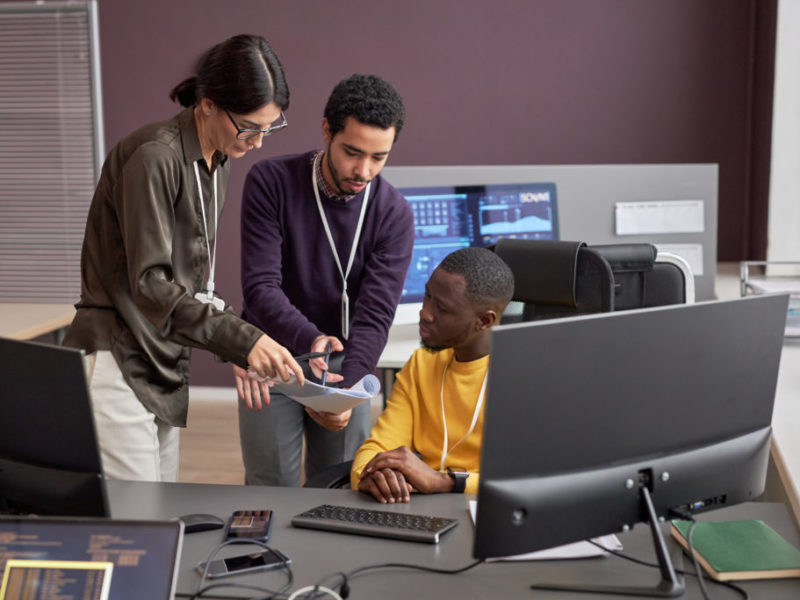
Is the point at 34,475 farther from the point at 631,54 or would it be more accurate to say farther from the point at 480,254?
the point at 631,54

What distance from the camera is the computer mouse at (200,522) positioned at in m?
1.46

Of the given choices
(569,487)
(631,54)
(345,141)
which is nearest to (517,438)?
(569,487)

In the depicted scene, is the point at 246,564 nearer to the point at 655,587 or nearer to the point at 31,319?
the point at 655,587

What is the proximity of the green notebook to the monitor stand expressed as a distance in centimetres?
8

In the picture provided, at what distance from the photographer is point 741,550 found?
1.34 m

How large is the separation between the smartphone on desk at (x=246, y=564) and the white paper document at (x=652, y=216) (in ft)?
8.28

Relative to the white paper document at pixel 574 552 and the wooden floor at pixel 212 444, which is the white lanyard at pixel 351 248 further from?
the wooden floor at pixel 212 444

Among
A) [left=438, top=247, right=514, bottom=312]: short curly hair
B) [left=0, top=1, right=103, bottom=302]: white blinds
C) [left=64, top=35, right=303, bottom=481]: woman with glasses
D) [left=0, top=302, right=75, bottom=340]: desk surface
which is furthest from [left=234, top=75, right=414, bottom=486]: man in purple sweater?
[left=0, top=1, right=103, bottom=302]: white blinds

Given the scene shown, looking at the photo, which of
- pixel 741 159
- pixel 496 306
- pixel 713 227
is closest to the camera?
pixel 496 306

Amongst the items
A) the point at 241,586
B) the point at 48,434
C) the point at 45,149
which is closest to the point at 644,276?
the point at 241,586

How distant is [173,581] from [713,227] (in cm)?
292

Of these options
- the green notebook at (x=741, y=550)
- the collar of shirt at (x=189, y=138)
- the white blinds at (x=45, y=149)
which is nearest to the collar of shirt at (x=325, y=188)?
the collar of shirt at (x=189, y=138)

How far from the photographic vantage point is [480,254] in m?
Result: 1.81

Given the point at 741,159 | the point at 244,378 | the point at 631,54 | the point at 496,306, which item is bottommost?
the point at 244,378
